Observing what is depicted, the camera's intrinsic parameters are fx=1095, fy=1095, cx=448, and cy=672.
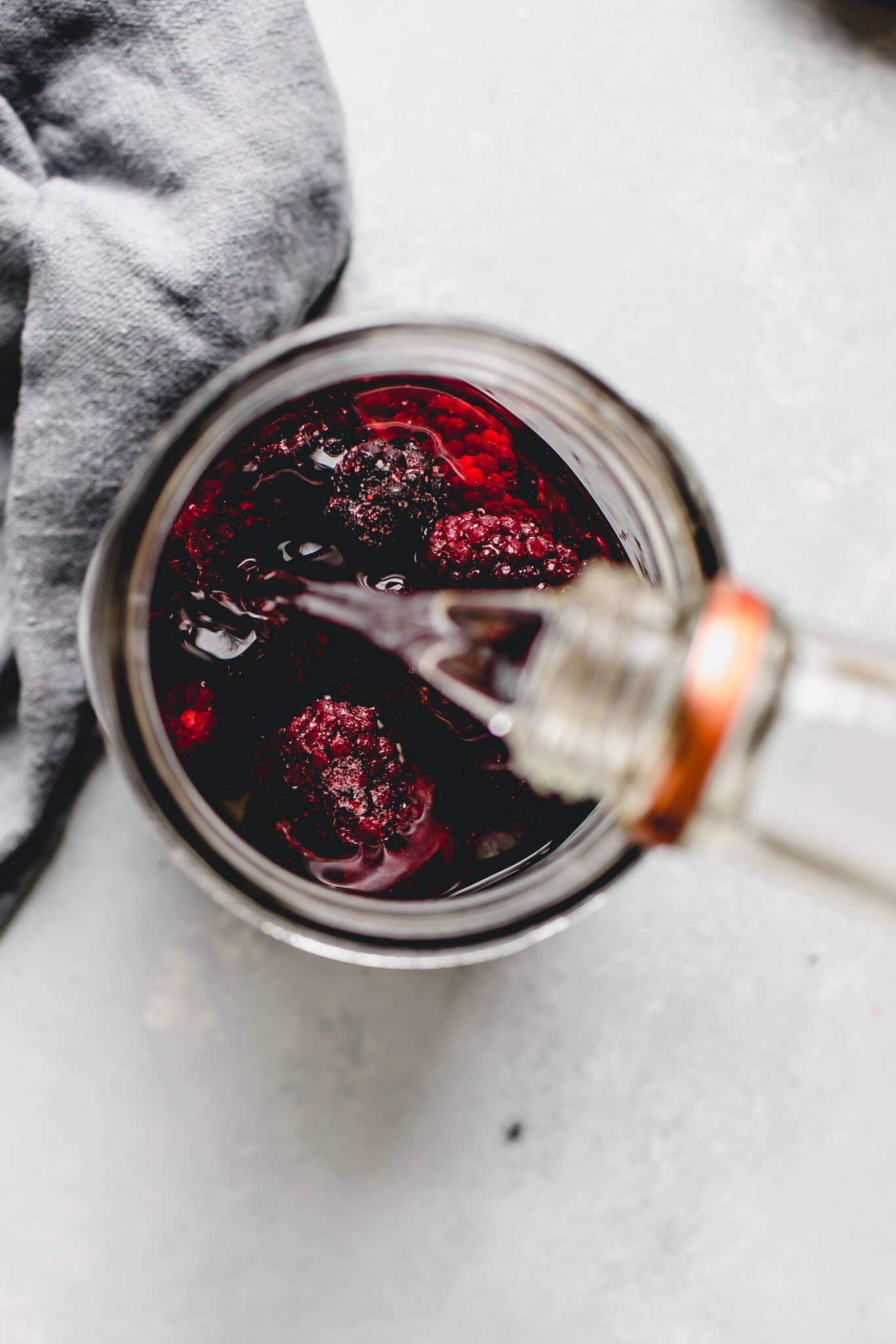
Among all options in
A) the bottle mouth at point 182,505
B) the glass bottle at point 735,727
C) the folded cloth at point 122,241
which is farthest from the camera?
the folded cloth at point 122,241

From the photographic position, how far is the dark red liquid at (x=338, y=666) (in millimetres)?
392

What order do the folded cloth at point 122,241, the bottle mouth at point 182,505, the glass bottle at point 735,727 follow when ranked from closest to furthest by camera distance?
the glass bottle at point 735,727 → the bottle mouth at point 182,505 → the folded cloth at point 122,241

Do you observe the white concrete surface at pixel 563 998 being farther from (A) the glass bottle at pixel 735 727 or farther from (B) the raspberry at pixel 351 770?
(A) the glass bottle at pixel 735 727

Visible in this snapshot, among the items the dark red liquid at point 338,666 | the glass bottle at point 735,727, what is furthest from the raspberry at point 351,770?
the glass bottle at point 735,727

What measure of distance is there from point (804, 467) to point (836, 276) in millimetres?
105

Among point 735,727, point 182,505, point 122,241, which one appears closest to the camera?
point 735,727

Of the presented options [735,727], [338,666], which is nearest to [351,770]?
[338,666]

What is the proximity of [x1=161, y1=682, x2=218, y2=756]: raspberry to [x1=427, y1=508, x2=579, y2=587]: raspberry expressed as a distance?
0.10 metres

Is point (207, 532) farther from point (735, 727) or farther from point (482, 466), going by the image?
point (735, 727)

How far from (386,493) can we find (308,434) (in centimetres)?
4

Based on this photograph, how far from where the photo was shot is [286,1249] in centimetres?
56

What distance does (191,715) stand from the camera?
40 cm

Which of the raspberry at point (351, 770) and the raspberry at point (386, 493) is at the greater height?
the raspberry at point (386, 493)

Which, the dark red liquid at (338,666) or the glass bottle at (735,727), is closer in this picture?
the glass bottle at (735,727)
